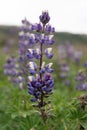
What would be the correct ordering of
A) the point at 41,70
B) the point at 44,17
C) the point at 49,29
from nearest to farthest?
the point at 41,70 < the point at 44,17 < the point at 49,29

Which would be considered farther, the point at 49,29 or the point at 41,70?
the point at 49,29

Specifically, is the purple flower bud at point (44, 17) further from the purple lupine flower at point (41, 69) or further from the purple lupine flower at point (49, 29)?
the purple lupine flower at point (49, 29)

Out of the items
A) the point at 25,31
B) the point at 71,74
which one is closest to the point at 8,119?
the point at 25,31

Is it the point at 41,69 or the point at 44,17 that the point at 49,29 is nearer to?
the point at 44,17

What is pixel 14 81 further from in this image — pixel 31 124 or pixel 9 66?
pixel 31 124

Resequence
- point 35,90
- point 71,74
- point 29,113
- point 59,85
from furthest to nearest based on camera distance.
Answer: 1. point 71,74
2. point 59,85
3. point 29,113
4. point 35,90

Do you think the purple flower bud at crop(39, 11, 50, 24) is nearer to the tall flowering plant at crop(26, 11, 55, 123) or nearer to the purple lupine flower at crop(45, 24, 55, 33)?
the tall flowering plant at crop(26, 11, 55, 123)

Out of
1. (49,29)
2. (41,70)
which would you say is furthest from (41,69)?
(49,29)

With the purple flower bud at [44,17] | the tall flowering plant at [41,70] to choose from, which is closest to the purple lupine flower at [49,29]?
the tall flowering plant at [41,70]
